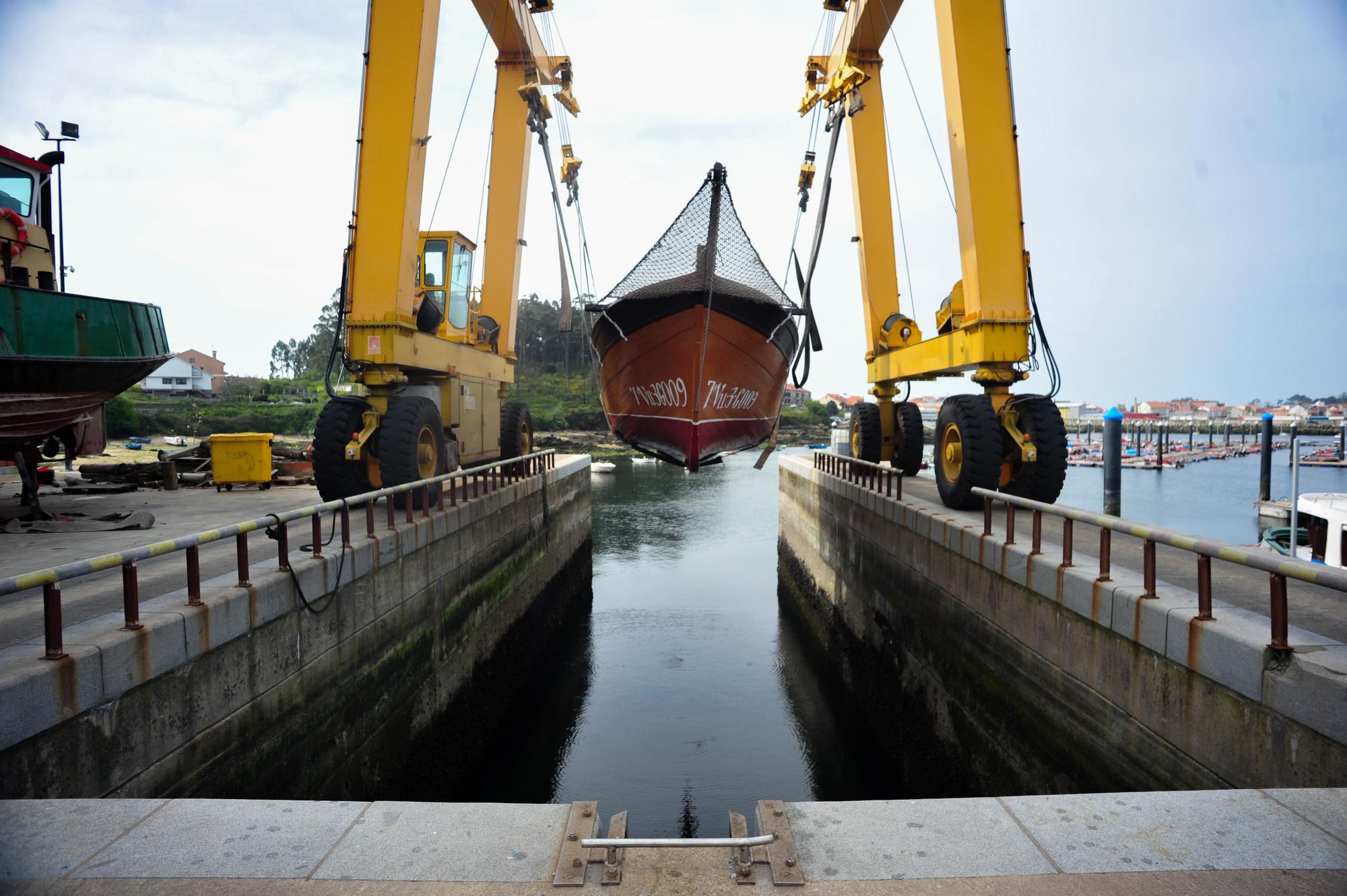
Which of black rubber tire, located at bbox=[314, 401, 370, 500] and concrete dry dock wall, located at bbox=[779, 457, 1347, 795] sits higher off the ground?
black rubber tire, located at bbox=[314, 401, 370, 500]

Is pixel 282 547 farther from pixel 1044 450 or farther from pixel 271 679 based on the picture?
pixel 1044 450

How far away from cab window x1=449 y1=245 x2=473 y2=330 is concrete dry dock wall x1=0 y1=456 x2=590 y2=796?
372 centimetres

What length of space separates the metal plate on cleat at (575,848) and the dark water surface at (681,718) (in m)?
5.09

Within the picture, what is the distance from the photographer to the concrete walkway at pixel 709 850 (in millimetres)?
2510

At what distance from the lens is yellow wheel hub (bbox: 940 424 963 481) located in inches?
383

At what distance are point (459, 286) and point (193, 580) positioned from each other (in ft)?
29.0

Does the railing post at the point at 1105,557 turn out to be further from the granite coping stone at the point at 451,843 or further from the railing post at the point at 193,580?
the railing post at the point at 193,580

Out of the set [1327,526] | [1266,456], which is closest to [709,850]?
[1327,526]

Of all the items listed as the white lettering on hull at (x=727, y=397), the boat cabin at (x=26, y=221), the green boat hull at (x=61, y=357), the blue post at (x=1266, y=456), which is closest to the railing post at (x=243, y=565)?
the green boat hull at (x=61, y=357)

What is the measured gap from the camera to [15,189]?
10.2 m

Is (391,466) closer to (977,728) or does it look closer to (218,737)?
(218,737)

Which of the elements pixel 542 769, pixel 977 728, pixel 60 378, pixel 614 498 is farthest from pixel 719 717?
pixel 614 498

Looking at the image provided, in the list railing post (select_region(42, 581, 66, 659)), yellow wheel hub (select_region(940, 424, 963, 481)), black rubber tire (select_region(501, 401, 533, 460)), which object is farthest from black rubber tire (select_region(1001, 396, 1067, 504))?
black rubber tire (select_region(501, 401, 533, 460))

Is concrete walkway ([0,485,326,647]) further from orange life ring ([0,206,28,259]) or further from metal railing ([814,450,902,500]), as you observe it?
metal railing ([814,450,902,500])
